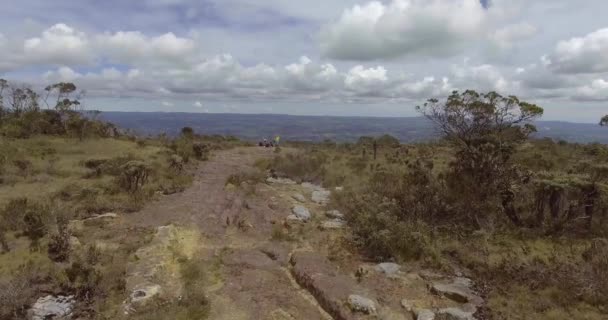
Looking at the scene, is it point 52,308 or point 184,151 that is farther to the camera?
point 184,151

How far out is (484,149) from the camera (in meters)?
12.9

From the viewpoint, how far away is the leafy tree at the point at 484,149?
492 inches

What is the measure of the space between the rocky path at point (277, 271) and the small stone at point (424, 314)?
18 mm

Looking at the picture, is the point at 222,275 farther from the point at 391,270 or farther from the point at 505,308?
the point at 505,308

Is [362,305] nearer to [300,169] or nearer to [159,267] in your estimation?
[159,267]

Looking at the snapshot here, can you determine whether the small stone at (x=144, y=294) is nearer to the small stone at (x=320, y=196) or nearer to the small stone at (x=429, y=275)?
the small stone at (x=429, y=275)

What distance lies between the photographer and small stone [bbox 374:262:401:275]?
952 centimetres

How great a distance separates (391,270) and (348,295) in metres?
1.79

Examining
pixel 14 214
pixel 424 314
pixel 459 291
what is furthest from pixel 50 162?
pixel 459 291

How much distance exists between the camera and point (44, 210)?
11.1m

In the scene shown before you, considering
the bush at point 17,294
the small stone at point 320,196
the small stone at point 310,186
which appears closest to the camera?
the bush at point 17,294

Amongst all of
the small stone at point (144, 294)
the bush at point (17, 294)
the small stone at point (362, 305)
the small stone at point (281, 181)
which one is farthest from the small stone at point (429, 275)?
the small stone at point (281, 181)

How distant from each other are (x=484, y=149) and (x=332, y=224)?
5361 millimetres

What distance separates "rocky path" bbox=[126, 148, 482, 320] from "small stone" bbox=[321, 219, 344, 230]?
0.11 ft
